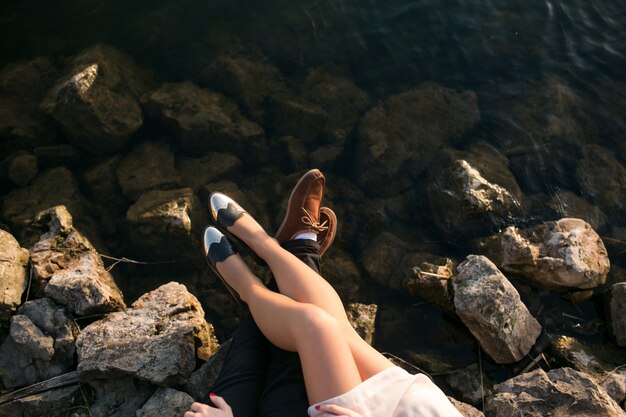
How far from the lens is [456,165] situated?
502cm

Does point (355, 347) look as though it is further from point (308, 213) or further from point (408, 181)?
point (408, 181)

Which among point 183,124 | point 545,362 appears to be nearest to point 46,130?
point 183,124

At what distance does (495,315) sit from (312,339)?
1810mm

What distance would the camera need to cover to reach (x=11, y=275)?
141 inches

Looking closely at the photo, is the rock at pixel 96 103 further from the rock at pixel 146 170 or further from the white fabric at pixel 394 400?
the white fabric at pixel 394 400

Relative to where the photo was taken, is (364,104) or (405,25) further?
(405,25)

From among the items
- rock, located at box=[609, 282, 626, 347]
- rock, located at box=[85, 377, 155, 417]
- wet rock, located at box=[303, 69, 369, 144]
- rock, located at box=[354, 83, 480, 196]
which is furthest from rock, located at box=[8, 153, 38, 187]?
rock, located at box=[609, 282, 626, 347]

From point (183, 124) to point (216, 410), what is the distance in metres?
3.31

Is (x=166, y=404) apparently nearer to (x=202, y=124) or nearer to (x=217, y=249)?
(x=217, y=249)

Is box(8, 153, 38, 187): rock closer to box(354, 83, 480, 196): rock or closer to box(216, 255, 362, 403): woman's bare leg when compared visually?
box(216, 255, 362, 403): woman's bare leg

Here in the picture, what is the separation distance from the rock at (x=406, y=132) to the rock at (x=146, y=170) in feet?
6.48

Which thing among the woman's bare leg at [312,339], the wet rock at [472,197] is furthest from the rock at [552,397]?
the wet rock at [472,197]

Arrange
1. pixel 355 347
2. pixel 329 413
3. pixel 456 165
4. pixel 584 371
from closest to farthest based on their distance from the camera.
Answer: pixel 329 413, pixel 355 347, pixel 584 371, pixel 456 165

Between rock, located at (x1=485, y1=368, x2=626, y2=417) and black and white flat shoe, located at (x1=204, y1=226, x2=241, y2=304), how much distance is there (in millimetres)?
2012
